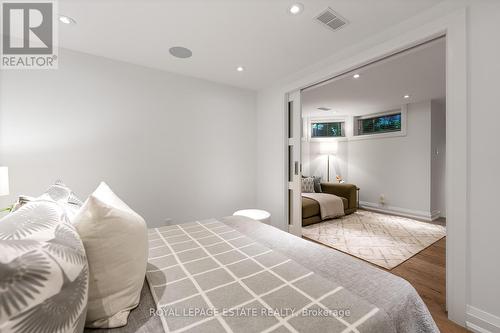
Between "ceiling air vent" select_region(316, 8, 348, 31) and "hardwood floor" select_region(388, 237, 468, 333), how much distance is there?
265 centimetres

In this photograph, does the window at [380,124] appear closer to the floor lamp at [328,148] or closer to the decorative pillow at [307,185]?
the floor lamp at [328,148]

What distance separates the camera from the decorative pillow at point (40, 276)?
1.37 feet

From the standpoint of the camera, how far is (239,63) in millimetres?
2686

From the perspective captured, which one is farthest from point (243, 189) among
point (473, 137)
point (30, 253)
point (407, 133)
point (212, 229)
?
point (407, 133)

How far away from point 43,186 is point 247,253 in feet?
7.97

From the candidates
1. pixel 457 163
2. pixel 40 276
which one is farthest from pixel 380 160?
pixel 40 276

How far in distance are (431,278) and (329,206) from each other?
6.58 feet

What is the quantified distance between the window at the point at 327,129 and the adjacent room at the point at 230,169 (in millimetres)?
1547

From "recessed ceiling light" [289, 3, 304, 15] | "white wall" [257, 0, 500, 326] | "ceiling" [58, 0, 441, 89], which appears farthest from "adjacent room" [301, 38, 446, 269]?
"recessed ceiling light" [289, 3, 304, 15]

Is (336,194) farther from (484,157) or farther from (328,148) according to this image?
(484,157)

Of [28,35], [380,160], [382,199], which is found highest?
[28,35]

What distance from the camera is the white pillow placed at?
0.72 meters

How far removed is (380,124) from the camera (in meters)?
5.23

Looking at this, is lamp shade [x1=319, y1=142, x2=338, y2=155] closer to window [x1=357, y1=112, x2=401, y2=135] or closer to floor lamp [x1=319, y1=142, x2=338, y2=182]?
floor lamp [x1=319, y1=142, x2=338, y2=182]
